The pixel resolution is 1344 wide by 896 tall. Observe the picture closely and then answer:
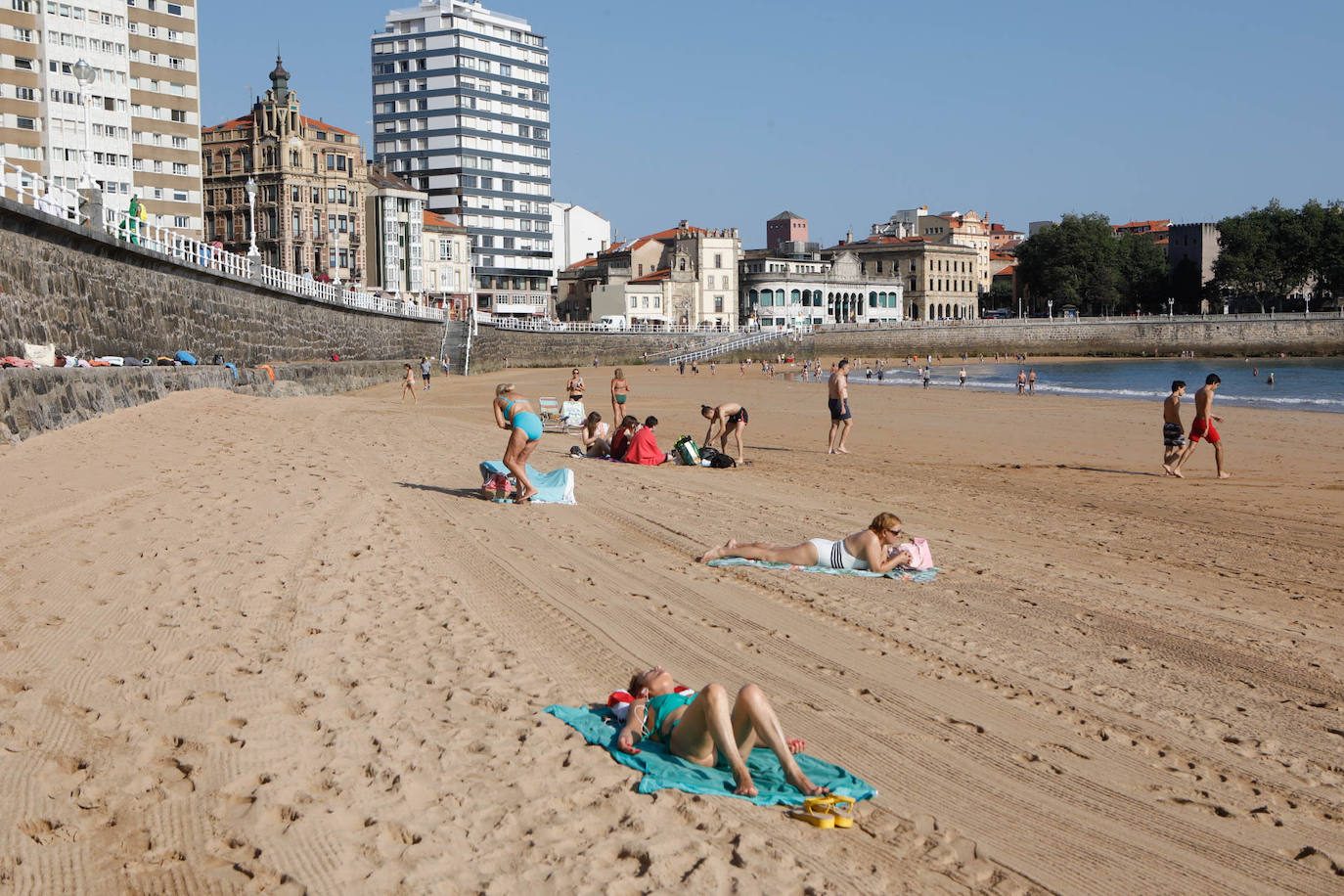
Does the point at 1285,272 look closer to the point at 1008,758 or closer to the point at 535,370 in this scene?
→ the point at 535,370

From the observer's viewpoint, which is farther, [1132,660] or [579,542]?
[579,542]

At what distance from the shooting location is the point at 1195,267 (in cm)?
11025

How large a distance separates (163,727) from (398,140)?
99.6m

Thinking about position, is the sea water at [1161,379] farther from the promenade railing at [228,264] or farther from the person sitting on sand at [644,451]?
the person sitting on sand at [644,451]

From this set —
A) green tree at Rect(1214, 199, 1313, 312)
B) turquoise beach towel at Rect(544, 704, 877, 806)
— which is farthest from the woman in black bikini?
green tree at Rect(1214, 199, 1313, 312)

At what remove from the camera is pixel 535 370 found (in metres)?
61.5

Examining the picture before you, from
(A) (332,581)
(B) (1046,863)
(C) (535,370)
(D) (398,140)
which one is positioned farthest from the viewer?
(D) (398,140)

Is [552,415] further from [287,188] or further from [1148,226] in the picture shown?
[1148,226]

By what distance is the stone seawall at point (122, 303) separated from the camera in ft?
49.6

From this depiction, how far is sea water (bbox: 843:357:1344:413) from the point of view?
39.4m

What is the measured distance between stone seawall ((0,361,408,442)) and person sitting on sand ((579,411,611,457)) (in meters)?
6.48

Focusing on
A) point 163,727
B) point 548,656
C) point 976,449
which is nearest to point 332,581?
point 548,656

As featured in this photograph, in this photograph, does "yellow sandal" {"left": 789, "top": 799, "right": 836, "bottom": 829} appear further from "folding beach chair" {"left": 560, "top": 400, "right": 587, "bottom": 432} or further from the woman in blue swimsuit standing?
"folding beach chair" {"left": 560, "top": 400, "right": 587, "bottom": 432}

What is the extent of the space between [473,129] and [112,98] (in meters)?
44.3
